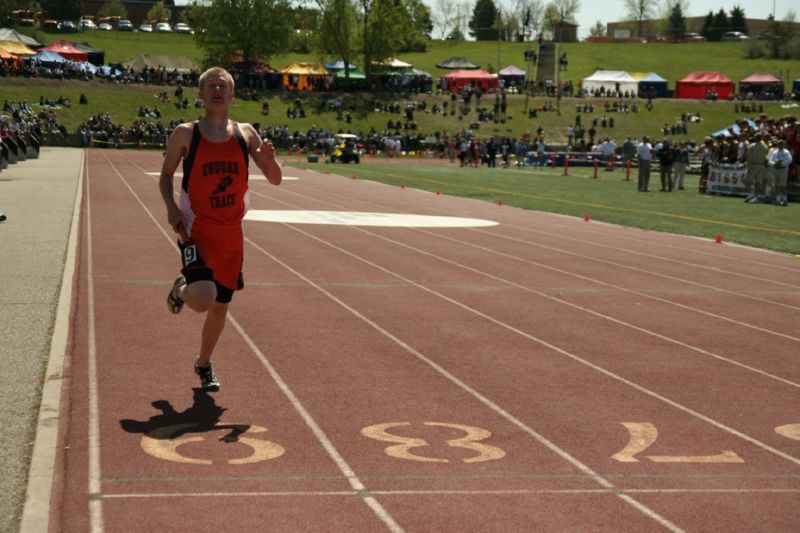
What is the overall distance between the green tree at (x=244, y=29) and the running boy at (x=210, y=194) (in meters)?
96.7

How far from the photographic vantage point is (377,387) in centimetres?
802

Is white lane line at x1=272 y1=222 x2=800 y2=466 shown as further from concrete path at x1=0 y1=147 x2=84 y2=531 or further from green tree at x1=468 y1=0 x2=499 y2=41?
green tree at x1=468 y1=0 x2=499 y2=41

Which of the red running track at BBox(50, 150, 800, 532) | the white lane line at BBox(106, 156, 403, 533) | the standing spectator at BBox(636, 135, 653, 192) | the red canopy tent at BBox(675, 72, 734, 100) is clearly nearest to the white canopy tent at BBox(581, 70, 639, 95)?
the red canopy tent at BBox(675, 72, 734, 100)

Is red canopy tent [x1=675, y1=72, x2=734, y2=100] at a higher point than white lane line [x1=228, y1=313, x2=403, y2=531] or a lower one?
higher

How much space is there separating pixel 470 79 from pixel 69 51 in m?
34.8

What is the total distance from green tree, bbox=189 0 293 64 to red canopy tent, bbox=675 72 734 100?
37834 millimetres

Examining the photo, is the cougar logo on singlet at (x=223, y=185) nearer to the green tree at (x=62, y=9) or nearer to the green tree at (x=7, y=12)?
the green tree at (x=7, y=12)

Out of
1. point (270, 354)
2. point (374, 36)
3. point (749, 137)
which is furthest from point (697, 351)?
point (374, 36)

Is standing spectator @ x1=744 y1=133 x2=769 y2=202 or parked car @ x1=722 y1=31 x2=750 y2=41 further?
parked car @ x1=722 y1=31 x2=750 y2=41

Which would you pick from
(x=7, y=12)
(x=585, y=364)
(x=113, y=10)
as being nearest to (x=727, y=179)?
(x=585, y=364)

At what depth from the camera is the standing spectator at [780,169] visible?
31.1 m

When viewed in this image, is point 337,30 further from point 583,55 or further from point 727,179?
point 727,179

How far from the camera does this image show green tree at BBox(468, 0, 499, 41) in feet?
632

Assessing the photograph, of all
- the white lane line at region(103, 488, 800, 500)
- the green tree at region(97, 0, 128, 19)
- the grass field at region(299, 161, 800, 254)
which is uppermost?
the green tree at region(97, 0, 128, 19)
